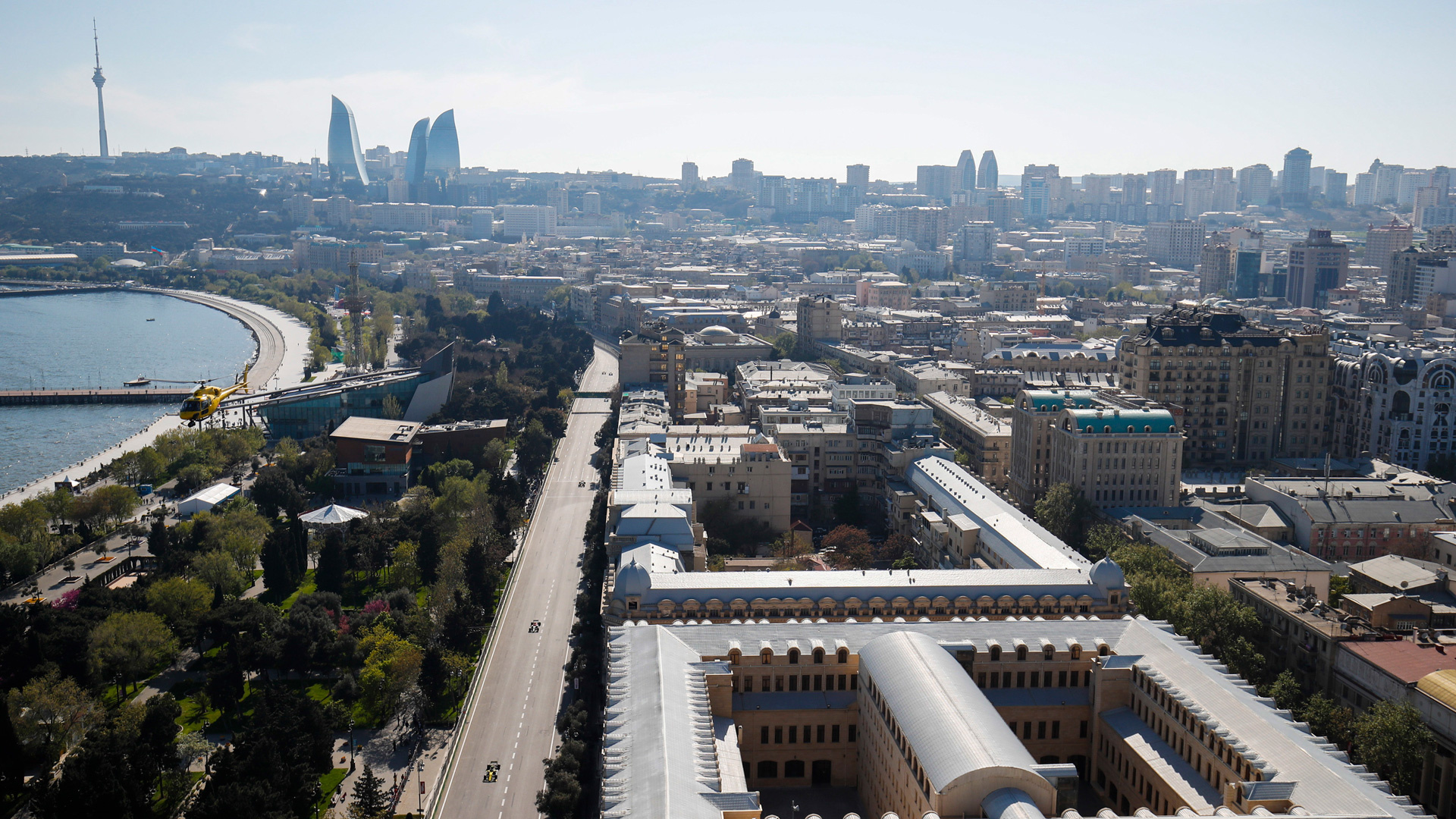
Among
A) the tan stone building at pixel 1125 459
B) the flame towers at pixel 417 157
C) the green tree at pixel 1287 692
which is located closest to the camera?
the green tree at pixel 1287 692

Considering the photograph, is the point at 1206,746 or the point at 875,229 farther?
the point at 875,229

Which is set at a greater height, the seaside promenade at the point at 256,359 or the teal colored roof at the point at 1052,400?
the teal colored roof at the point at 1052,400

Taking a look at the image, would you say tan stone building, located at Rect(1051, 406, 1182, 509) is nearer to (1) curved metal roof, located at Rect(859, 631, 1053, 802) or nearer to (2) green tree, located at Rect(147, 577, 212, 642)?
(1) curved metal roof, located at Rect(859, 631, 1053, 802)

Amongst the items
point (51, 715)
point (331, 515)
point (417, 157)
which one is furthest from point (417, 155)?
point (51, 715)

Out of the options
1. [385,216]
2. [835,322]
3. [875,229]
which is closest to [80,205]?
[385,216]

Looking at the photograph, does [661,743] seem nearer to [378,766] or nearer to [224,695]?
[378,766]

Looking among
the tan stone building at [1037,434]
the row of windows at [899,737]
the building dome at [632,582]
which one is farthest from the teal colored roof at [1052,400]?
the row of windows at [899,737]

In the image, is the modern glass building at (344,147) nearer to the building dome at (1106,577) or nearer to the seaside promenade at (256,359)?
the seaside promenade at (256,359)
